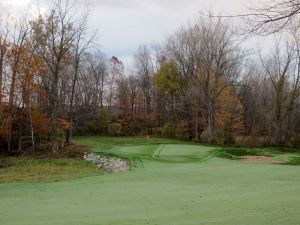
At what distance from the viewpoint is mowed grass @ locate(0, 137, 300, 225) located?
9.48 meters

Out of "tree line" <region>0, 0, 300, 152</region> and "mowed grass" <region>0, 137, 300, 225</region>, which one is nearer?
"mowed grass" <region>0, 137, 300, 225</region>

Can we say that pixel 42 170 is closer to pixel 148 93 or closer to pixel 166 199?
pixel 166 199

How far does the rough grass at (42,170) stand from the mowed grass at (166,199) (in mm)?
4332

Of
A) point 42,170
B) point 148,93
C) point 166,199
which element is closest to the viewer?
point 166,199

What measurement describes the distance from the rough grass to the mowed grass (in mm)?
4332

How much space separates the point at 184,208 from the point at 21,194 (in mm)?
8422

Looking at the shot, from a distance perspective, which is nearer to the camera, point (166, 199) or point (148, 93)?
point (166, 199)

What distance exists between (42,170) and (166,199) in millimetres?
17287

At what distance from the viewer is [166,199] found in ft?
43.7

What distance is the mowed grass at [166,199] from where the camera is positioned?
9.48m

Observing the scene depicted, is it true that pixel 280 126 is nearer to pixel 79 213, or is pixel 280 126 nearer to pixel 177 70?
pixel 177 70

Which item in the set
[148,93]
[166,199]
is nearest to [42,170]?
[166,199]

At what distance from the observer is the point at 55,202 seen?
45.4ft

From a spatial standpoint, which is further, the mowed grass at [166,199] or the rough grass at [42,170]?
the rough grass at [42,170]
